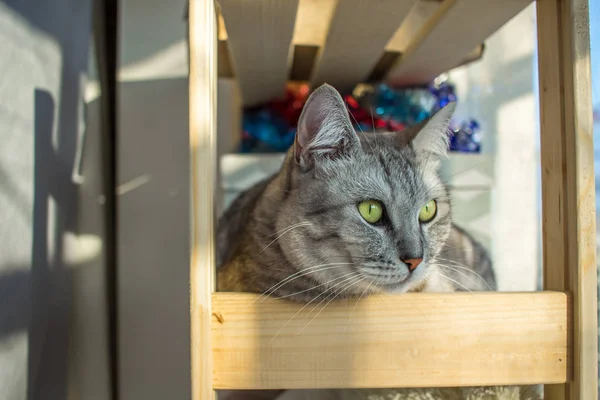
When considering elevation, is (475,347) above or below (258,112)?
below

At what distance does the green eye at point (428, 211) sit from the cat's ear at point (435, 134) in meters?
0.13

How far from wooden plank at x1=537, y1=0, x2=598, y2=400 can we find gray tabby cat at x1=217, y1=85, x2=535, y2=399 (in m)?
0.21

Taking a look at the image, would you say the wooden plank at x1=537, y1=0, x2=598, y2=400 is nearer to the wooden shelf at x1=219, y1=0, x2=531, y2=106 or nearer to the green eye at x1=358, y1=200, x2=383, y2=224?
the wooden shelf at x1=219, y1=0, x2=531, y2=106

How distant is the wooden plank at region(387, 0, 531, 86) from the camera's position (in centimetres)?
95

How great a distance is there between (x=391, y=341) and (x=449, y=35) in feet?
2.76

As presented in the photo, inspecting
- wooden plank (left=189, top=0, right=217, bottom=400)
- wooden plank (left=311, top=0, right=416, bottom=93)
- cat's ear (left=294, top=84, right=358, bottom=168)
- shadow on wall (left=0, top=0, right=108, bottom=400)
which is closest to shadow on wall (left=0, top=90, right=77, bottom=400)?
shadow on wall (left=0, top=0, right=108, bottom=400)

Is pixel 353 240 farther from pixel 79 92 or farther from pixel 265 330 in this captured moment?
pixel 79 92

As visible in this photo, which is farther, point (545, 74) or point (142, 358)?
point (142, 358)

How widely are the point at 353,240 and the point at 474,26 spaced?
694mm

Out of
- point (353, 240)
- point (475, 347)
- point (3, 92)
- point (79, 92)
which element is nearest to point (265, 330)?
point (353, 240)

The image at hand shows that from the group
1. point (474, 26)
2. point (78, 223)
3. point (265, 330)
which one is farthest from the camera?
point (78, 223)

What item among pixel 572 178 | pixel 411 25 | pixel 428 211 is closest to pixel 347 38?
pixel 411 25

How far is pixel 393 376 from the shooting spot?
746 mm

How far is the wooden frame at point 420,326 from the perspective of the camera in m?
0.73
